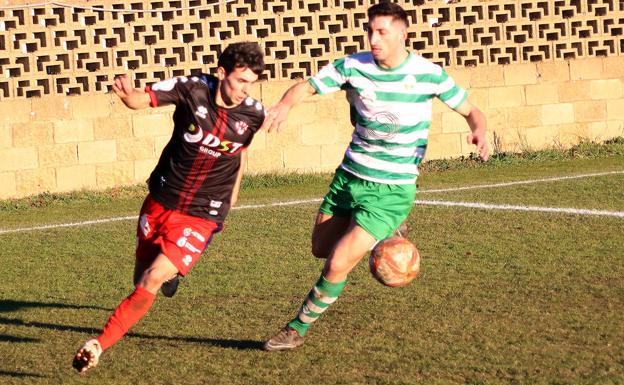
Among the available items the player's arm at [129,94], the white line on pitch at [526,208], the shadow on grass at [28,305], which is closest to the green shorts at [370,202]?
the player's arm at [129,94]

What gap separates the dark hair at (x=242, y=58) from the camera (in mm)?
7296

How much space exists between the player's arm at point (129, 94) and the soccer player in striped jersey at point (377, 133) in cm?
84

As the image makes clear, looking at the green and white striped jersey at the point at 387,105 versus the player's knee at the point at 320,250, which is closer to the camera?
the green and white striped jersey at the point at 387,105

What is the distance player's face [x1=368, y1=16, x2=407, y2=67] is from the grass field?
170 centimetres

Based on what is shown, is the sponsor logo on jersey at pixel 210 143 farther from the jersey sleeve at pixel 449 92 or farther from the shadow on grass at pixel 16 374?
the shadow on grass at pixel 16 374

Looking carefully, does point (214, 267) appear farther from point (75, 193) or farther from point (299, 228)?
point (75, 193)

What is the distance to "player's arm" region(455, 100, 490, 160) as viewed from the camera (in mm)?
7684

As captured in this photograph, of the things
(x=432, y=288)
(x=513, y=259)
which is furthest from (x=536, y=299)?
(x=513, y=259)

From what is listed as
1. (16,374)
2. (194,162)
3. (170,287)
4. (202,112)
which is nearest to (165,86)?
(202,112)

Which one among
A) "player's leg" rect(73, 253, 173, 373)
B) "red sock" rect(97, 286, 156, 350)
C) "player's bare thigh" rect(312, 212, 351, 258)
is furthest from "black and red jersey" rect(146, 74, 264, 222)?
"red sock" rect(97, 286, 156, 350)

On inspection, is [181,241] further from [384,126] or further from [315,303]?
[384,126]

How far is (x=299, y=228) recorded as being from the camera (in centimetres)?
1257

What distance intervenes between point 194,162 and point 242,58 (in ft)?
2.58

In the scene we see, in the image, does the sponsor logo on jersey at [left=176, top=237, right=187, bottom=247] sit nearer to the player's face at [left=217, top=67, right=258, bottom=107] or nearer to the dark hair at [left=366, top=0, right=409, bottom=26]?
the player's face at [left=217, top=67, right=258, bottom=107]
